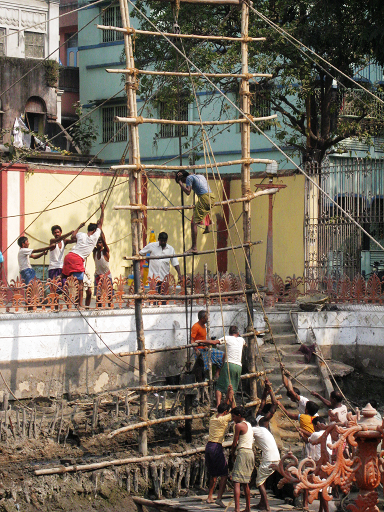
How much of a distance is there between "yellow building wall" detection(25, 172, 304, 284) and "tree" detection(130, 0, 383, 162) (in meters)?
1.58

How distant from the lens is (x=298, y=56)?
1692cm

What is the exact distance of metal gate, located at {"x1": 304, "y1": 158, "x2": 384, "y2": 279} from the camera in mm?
14938

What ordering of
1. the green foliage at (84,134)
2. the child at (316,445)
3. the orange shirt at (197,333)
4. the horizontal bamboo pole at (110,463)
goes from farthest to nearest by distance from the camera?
the green foliage at (84,134) → the orange shirt at (197,333) → the horizontal bamboo pole at (110,463) → the child at (316,445)

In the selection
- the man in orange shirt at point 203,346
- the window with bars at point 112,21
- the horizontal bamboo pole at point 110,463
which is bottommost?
the horizontal bamboo pole at point 110,463

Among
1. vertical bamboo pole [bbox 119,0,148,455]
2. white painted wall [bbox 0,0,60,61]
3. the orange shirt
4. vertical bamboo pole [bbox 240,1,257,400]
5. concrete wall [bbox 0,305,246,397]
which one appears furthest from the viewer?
white painted wall [bbox 0,0,60,61]

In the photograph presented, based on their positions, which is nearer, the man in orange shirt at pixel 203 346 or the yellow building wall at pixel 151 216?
the man in orange shirt at pixel 203 346

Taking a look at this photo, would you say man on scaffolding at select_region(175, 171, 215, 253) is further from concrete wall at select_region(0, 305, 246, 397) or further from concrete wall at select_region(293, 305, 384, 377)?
concrete wall at select_region(293, 305, 384, 377)

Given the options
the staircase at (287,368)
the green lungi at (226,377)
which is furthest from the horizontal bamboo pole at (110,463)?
the staircase at (287,368)

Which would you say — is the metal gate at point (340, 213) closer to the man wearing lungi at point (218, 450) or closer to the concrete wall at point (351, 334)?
the concrete wall at point (351, 334)

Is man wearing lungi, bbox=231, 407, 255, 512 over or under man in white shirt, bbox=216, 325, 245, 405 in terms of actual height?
under

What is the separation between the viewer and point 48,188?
55.1ft

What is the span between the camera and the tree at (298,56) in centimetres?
1645

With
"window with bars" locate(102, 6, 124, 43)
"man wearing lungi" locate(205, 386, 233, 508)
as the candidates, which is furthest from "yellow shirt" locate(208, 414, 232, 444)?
"window with bars" locate(102, 6, 124, 43)

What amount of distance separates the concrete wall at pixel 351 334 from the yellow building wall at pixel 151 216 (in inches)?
113
